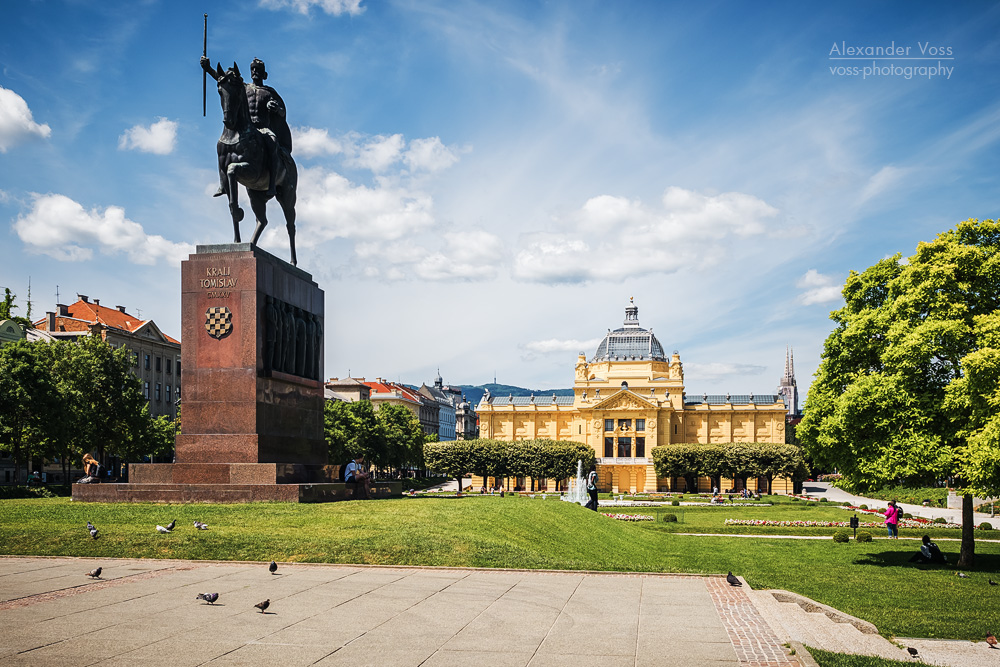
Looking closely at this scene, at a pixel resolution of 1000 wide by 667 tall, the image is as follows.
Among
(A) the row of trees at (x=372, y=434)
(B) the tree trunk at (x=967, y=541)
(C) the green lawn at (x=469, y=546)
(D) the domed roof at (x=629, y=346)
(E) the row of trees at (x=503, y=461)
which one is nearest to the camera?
(C) the green lawn at (x=469, y=546)

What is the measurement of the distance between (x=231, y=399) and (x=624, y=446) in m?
95.2

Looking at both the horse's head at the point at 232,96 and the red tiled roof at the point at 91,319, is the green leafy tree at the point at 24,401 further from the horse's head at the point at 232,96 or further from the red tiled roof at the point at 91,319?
the red tiled roof at the point at 91,319

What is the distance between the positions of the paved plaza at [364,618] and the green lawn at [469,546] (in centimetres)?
115

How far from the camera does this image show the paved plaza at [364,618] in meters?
9.83

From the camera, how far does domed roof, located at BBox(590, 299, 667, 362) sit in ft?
427

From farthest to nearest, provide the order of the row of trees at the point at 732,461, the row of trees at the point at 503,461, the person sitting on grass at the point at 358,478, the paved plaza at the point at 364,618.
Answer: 1. the row of trees at the point at 503,461
2. the row of trees at the point at 732,461
3. the person sitting on grass at the point at 358,478
4. the paved plaza at the point at 364,618

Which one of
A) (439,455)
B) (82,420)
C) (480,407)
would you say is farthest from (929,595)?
(480,407)

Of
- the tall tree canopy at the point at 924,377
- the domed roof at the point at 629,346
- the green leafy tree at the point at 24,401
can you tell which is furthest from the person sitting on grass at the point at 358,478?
the domed roof at the point at 629,346

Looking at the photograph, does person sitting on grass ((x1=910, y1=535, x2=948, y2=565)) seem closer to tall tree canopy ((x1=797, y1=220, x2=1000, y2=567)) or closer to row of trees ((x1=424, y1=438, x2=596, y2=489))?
tall tree canopy ((x1=797, y1=220, x2=1000, y2=567))

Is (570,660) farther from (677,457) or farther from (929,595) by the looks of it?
(677,457)

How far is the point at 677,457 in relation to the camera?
329ft

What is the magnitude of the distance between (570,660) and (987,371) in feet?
60.9

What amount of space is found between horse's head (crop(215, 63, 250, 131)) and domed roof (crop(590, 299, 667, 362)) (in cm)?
10756

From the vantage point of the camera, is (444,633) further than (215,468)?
No
